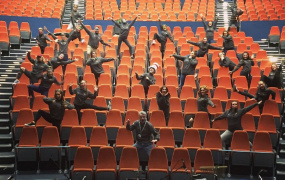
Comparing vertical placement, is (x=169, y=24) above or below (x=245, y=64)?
above

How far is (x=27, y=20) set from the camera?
14609 mm

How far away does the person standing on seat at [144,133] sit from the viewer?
25.8 feet

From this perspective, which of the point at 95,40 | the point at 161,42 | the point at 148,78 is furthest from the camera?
the point at 161,42

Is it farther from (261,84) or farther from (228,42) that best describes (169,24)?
(261,84)

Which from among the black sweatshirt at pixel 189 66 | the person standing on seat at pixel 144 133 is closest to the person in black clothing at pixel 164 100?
the person standing on seat at pixel 144 133

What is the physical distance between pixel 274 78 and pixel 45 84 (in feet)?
14.9

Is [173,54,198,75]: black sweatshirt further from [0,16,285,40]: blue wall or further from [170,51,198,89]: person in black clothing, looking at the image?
[0,16,285,40]: blue wall

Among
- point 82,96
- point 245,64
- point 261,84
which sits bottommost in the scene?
point 82,96

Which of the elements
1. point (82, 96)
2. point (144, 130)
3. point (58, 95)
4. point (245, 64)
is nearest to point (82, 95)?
point (82, 96)

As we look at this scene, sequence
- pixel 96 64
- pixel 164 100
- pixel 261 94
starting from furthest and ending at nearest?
1. pixel 96 64
2. pixel 261 94
3. pixel 164 100

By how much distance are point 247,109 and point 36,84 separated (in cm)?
417

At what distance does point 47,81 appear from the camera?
30.7 feet

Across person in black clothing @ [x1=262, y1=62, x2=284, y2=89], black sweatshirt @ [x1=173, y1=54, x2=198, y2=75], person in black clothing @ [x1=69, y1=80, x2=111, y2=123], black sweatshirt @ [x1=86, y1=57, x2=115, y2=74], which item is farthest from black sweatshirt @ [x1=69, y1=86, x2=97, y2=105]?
person in black clothing @ [x1=262, y1=62, x2=284, y2=89]

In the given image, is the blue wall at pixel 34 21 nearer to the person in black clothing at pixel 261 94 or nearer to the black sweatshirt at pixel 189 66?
the black sweatshirt at pixel 189 66
